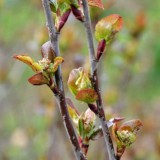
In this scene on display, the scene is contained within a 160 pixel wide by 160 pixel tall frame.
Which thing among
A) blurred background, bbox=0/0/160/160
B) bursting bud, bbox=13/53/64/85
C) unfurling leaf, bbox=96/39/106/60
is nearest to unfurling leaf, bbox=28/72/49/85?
bursting bud, bbox=13/53/64/85

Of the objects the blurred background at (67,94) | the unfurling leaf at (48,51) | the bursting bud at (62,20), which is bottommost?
the blurred background at (67,94)

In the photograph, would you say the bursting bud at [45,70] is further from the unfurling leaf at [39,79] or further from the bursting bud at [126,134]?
the bursting bud at [126,134]

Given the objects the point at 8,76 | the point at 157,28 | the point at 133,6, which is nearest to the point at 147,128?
the point at 8,76

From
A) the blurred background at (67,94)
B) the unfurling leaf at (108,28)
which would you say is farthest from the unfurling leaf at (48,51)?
the blurred background at (67,94)

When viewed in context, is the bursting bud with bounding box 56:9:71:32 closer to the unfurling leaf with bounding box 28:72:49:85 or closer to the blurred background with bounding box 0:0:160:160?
the unfurling leaf with bounding box 28:72:49:85

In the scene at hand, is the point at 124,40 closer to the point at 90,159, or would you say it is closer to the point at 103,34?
→ the point at 90,159

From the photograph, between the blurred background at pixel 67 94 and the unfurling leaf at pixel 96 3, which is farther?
the blurred background at pixel 67 94
